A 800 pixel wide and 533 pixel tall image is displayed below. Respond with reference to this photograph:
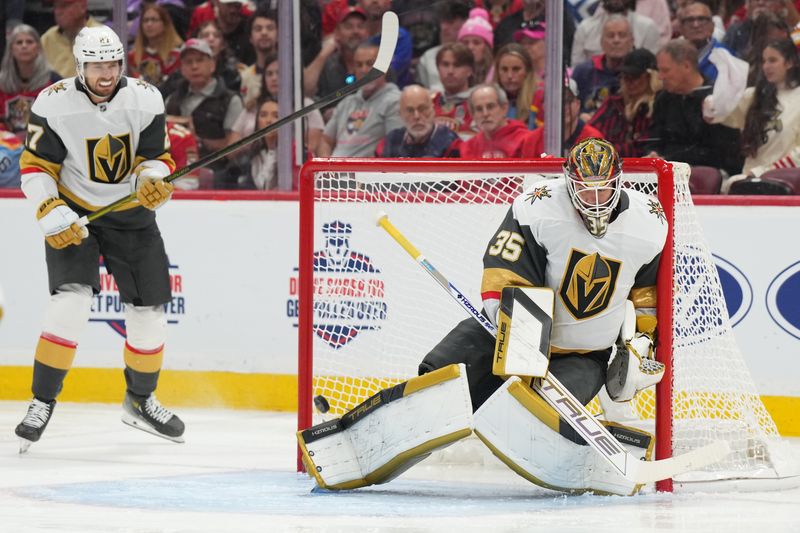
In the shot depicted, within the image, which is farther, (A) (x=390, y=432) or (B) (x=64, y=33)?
(B) (x=64, y=33)

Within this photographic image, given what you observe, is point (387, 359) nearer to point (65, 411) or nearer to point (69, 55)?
point (65, 411)

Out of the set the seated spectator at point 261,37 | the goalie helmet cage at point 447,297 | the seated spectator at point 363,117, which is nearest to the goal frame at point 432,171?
the goalie helmet cage at point 447,297

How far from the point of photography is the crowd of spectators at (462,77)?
4.97 meters

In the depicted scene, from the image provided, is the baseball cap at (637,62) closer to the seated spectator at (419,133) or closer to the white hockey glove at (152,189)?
the seated spectator at (419,133)

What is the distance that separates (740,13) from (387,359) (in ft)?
5.91

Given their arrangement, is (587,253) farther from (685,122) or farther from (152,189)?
(685,122)

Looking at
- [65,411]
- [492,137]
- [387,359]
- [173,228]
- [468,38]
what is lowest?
[65,411]

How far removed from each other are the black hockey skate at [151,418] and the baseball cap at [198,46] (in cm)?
171

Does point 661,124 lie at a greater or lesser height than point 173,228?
greater

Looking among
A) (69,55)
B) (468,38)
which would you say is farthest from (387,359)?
(69,55)

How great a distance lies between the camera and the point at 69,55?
5.81 metres

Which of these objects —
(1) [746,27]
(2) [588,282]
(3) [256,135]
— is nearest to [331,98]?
(3) [256,135]

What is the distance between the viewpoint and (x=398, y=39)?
5.44 metres

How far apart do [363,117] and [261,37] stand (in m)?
0.52
